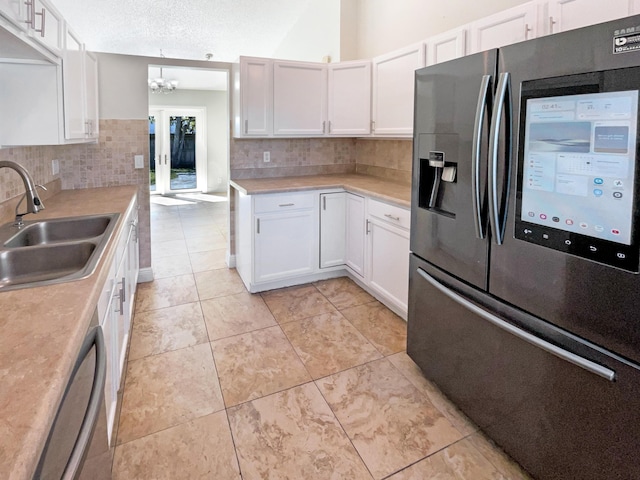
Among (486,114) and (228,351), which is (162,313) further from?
(486,114)

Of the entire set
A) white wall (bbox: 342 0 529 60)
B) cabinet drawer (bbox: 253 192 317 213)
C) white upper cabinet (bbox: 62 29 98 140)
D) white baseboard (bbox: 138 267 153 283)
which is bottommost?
white baseboard (bbox: 138 267 153 283)

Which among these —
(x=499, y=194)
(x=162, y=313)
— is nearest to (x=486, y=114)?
(x=499, y=194)

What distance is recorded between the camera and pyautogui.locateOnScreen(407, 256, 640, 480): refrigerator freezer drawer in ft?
3.99

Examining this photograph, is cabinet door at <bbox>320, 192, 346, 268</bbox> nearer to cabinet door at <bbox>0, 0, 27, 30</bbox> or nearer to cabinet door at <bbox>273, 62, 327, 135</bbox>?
cabinet door at <bbox>273, 62, 327, 135</bbox>

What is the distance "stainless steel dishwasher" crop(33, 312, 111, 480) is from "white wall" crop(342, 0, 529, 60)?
2821 millimetres

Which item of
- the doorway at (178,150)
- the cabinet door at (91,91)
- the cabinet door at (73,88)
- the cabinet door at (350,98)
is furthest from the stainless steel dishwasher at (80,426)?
the doorway at (178,150)

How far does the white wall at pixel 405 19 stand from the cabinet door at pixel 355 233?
1432 millimetres

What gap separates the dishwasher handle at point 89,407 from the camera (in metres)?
0.76

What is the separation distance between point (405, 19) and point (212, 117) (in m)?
6.88

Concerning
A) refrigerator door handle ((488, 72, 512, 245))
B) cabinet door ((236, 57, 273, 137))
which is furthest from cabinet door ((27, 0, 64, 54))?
refrigerator door handle ((488, 72, 512, 245))

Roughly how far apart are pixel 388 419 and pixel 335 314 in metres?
1.17

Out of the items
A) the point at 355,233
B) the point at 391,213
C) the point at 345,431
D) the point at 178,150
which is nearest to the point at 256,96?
the point at 355,233

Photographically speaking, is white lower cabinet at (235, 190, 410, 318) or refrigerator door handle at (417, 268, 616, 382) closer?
refrigerator door handle at (417, 268, 616, 382)

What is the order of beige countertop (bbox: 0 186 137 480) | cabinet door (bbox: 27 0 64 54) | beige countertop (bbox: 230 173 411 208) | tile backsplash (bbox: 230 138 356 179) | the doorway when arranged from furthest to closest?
the doorway < tile backsplash (bbox: 230 138 356 179) < beige countertop (bbox: 230 173 411 208) < cabinet door (bbox: 27 0 64 54) < beige countertop (bbox: 0 186 137 480)
